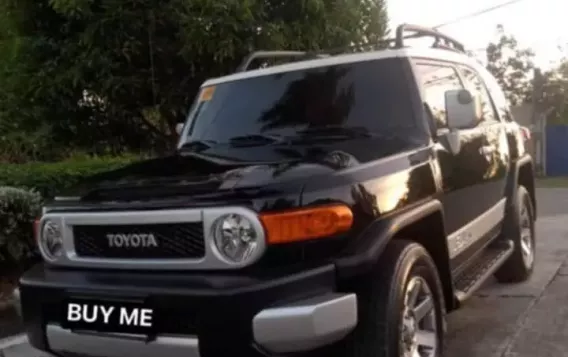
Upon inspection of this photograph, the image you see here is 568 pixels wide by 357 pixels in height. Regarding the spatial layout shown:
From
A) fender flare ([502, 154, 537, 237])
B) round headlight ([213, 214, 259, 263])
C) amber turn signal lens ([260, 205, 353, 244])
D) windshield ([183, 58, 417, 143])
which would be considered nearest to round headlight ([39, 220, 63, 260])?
round headlight ([213, 214, 259, 263])

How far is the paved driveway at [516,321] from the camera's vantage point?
4379 millimetres

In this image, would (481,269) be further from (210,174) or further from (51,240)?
(51,240)

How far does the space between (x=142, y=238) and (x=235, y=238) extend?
1.51 feet

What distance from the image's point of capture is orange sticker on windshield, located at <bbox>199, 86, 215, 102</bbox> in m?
4.99

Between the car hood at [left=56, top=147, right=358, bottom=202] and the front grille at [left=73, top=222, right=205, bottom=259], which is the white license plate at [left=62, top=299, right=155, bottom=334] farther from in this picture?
the car hood at [left=56, top=147, right=358, bottom=202]

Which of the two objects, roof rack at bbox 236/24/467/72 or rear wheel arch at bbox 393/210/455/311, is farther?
roof rack at bbox 236/24/467/72

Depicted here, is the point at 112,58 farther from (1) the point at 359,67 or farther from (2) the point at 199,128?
(1) the point at 359,67

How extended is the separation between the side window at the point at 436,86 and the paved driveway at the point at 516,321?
4.51 feet

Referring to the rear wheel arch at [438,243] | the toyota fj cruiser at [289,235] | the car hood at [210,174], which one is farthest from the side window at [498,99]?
the car hood at [210,174]

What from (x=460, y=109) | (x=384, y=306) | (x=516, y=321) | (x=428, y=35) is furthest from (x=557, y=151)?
(x=384, y=306)

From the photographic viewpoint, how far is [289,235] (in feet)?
9.93

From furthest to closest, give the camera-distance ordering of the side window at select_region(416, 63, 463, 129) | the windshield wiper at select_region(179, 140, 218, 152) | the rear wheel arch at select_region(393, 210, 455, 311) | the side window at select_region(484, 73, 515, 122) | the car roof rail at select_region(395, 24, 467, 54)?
the side window at select_region(484, 73, 515, 122)
the car roof rail at select_region(395, 24, 467, 54)
the windshield wiper at select_region(179, 140, 218, 152)
the side window at select_region(416, 63, 463, 129)
the rear wheel arch at select_region(393, 210, 455, 311)

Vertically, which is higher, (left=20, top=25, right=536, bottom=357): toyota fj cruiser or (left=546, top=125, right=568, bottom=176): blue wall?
(left=20, top=25, right=536, bottom=357): toyota fj cruiser

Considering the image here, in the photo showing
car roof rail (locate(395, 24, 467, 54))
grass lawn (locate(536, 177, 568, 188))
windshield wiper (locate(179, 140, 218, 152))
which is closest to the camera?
windshield wiper (locate(179, 140, 218, 152))
